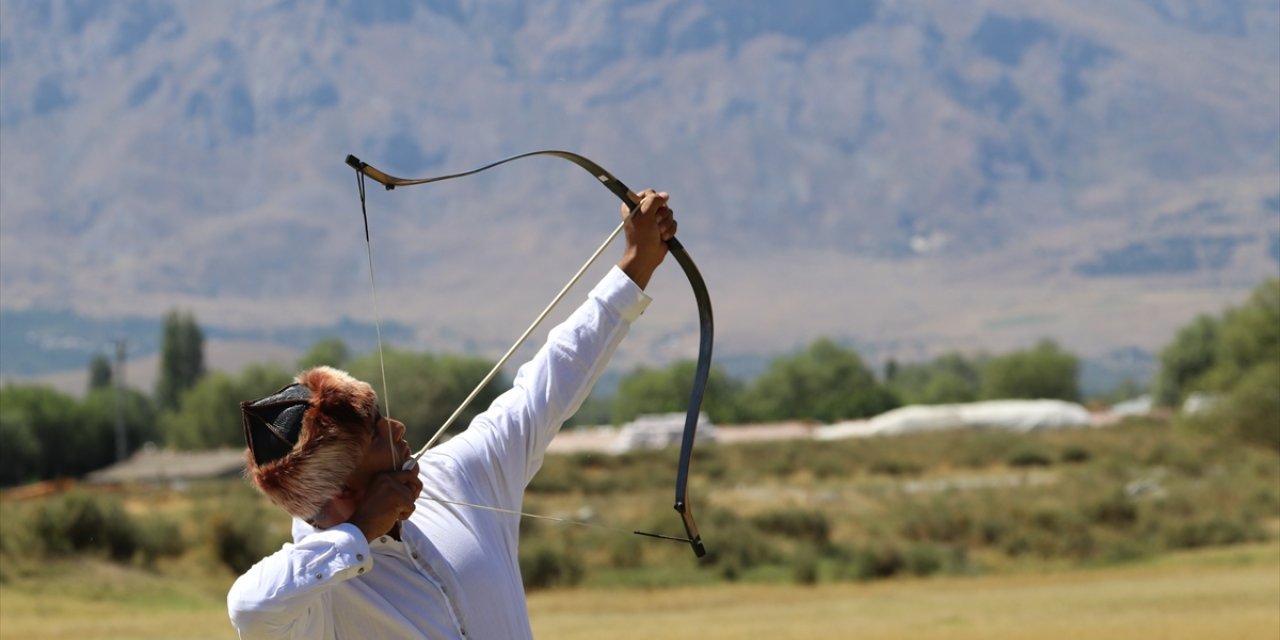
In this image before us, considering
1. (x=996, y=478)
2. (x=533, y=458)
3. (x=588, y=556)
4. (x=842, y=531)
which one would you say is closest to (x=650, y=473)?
(x=996, y=478)

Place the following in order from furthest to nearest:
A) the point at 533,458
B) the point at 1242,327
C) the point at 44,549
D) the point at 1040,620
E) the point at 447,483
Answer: the point at 1242,327
the point at 44,549
the point at 1040,620
the point at 533,458
the point at 447,483

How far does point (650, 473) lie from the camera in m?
55.0

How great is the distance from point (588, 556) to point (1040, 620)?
12.8 metres

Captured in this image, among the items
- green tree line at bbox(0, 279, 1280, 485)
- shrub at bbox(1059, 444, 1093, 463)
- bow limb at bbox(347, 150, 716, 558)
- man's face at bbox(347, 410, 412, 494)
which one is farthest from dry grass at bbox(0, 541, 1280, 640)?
shrub at bbox(1059, 444, 1093, 463)

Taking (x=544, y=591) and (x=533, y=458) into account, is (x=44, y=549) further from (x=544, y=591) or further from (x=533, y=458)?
(x=533, y=458)

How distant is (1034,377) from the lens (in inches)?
5768

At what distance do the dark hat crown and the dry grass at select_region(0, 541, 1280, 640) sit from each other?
12349mm

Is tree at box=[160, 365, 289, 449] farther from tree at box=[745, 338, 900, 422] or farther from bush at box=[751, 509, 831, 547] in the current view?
bush at box=[751, 509, 831, 547]

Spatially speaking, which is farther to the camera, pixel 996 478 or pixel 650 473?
pixel 650 473

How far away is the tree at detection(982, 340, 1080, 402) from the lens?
5753 inches

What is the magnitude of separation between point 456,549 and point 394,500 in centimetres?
31

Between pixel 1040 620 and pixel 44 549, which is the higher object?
pixel 44 549

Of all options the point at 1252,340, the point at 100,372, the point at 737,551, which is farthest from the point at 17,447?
the point at 737,551

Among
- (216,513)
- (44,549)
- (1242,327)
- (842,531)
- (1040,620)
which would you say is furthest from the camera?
(1242,327)
